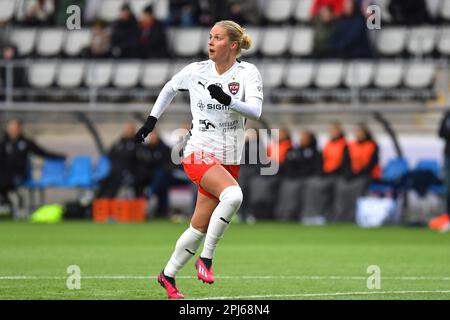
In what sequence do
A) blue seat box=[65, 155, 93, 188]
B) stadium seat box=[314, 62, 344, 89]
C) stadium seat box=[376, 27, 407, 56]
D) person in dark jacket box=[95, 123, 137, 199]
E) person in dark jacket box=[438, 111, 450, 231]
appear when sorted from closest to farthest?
person in dark jacket box=[438, 111, 450, 231] < person in dark jacket box=[95, 123, 137, 199] < blue seat box=[65, 155, 93, 188] < stadium seat box=[314, 62, 344, 89] < stadium seat box=[376, 27, 407, 56]

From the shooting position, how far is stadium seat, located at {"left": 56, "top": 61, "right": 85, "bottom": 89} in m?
27.7

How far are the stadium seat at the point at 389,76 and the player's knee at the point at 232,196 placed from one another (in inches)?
619

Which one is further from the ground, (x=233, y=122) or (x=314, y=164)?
(x=233, y=122)

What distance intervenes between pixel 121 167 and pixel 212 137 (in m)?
14.3

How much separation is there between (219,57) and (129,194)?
15.1 metres

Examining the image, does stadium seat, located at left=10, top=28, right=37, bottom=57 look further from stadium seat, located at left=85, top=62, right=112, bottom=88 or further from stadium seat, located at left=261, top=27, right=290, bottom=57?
stadium seat, located at left=261, top=27, right=290, bottom=57

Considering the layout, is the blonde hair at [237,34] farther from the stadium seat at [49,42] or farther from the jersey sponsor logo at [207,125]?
the stadium seat at [49,42]

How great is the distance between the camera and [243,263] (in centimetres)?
1454

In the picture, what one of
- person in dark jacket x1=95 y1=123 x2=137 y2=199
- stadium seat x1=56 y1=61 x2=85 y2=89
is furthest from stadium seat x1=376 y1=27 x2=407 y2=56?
stadium seat x1=56 y1=61 x2=85 y2=89

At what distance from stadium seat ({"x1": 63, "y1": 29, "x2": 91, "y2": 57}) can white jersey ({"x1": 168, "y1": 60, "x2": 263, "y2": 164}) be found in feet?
60.9

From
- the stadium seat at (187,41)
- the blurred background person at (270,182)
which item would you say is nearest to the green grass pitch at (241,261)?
the blurred background person at (270,182)
